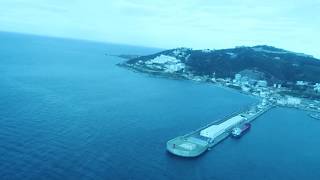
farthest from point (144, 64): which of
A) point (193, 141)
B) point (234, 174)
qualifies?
point (234, 174)

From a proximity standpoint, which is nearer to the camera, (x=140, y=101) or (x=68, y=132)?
(x=68, y=132)

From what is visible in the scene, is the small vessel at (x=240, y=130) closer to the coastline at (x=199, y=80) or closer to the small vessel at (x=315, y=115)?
the small vessel at (x=315, y=115)

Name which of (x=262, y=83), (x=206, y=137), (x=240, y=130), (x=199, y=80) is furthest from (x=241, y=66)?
(x=206, y=137)

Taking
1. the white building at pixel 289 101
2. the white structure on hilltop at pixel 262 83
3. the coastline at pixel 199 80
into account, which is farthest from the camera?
the white structure on hilltop at pixel 262 83

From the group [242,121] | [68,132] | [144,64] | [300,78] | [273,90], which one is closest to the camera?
[68,132]

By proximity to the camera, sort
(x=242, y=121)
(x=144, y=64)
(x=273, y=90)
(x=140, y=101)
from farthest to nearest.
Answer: (x=144, y=64) → (x=273, y=90) → (x=140, y=101) → (x=242, y=121)

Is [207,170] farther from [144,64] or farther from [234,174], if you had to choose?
[144,64]

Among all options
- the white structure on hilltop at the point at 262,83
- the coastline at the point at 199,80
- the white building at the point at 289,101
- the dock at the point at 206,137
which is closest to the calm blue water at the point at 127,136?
the dock at the point at 206,137
